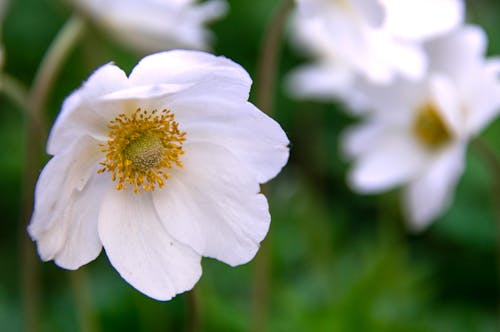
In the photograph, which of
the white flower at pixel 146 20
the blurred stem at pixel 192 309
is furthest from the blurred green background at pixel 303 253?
the blurred stem at pixel 192 309

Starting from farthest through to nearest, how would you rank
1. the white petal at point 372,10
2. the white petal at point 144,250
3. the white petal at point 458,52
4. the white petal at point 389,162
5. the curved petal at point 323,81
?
the curved petal at point 323,81 → the white petal at point 389,162 → the white petal at point 458,52 → the white petal at point 372,10 → the white petal at point 144,250

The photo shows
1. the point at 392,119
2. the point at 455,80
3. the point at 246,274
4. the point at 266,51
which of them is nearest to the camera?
the point at 266,51

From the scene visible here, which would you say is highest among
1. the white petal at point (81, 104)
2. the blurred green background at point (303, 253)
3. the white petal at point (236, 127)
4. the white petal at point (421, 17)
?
the white petal at point (81, 104)

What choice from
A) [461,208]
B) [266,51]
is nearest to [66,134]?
[266,51]

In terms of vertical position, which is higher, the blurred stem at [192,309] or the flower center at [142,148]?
the flower center at [142,148]

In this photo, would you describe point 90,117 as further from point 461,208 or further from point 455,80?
point 461,208

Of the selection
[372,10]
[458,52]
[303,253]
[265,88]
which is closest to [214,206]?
[265,88]

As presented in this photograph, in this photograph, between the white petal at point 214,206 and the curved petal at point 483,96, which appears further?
the curved petal at point 483,96

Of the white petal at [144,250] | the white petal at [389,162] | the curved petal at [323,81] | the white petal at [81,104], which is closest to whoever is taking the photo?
the white petal at [81,104]

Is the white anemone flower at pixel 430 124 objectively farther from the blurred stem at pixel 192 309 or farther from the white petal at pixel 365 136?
the blurred stem at pixel 192 309
